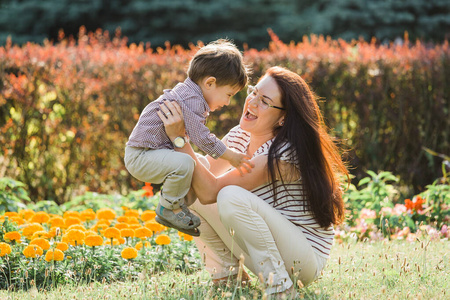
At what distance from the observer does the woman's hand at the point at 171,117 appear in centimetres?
287

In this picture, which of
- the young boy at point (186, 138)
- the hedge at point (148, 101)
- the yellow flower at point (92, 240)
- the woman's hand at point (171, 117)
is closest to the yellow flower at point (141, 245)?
the yellow flower at point (92, 240)

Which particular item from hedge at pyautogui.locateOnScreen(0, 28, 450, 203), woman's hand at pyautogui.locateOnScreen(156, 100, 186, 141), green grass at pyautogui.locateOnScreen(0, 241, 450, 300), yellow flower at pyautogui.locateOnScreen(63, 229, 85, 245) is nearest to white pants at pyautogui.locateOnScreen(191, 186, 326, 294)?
green grass at pyautogui.locateOnScreen(0, 241, 450, 300)

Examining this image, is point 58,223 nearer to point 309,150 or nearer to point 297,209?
point 297,209

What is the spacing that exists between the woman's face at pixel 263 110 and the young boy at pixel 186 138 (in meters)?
0.14

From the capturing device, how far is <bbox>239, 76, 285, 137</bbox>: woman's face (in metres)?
3.11

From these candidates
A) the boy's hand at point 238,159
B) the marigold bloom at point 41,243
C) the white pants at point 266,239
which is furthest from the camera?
the marigold bloom at point 41,243

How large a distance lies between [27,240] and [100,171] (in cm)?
273

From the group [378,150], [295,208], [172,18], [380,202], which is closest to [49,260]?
[295,208]

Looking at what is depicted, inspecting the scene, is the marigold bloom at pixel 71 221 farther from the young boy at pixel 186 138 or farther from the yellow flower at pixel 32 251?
the young boy at pixel 186 138

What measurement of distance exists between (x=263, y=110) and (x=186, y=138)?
1.46ft

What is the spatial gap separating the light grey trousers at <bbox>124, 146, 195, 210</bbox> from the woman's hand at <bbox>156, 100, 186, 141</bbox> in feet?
0.32

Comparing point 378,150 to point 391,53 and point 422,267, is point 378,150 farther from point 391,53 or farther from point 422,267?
point 422,267

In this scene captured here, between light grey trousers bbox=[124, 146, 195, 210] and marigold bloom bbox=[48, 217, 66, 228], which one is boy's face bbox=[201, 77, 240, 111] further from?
marigold bloom bbox=[48, 217, 66, 228]

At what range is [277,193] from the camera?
3047 millimetres
